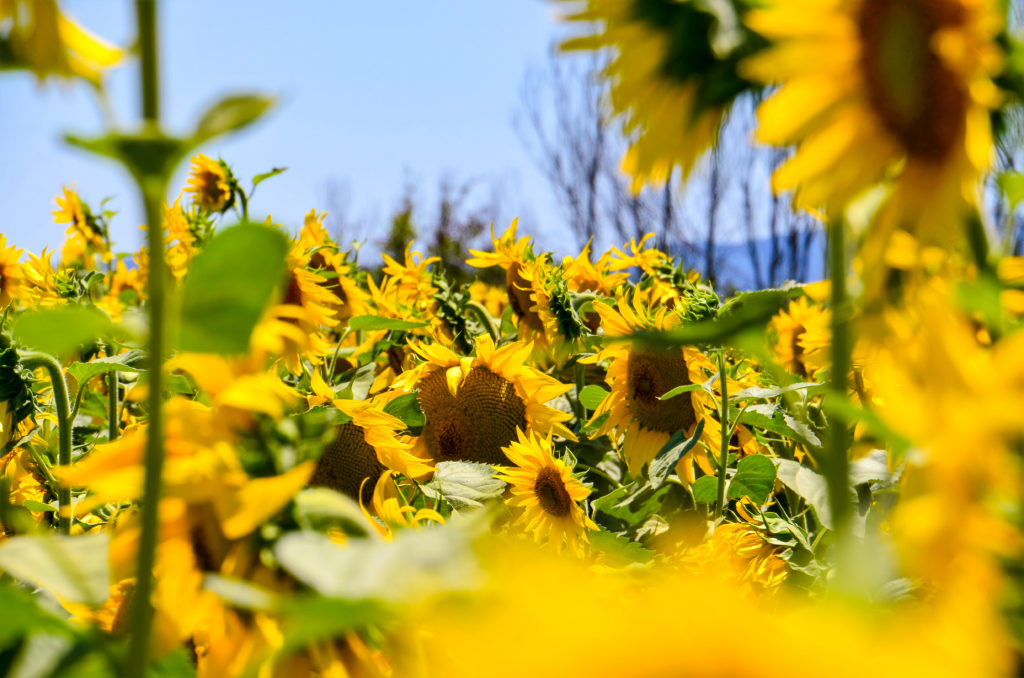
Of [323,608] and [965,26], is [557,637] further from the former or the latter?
[965,26]

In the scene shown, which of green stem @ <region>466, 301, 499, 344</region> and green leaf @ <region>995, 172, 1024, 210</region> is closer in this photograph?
green leaf @ <region>995, 172, 1024, 210</region>

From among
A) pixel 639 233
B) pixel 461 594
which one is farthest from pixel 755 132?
pixel 639 233

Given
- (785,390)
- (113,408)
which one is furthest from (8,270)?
(785,390)

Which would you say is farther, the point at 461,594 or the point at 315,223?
the point at 315,223

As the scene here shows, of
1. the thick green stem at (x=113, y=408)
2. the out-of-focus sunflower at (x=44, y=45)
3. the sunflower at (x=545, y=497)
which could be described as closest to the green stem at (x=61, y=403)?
the thick green stem at (x=113, y=408)

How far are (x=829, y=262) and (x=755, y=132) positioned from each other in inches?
2.2

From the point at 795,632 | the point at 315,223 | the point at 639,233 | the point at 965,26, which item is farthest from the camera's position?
the point at 639,233

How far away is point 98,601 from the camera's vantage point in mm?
301

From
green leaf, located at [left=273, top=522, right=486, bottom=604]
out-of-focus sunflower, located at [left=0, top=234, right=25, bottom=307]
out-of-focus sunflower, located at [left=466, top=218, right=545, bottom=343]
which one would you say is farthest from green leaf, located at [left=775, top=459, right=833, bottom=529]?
out-of-focus sunflower, located at [left=0, top=234, right=25, bottom=307]

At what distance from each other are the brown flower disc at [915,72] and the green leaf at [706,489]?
30.1 inches

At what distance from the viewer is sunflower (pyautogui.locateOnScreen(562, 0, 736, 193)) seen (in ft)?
1.14

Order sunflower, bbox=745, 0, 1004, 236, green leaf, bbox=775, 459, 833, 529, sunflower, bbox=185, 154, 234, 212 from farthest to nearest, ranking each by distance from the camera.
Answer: sunflower, bbox=185, 154, 234, 212, green leaf, bbox=775, 459, 833, 529, sunflower, bbox=745, 0, 1004, 236

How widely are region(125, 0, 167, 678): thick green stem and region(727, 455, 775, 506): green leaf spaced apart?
78 centimetres

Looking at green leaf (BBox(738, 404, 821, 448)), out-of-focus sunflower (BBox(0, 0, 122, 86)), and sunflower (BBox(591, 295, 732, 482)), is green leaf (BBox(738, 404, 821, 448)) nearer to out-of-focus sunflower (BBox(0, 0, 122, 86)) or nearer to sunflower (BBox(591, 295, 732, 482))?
sunflower (BBox(591, 295, 732, 482))
